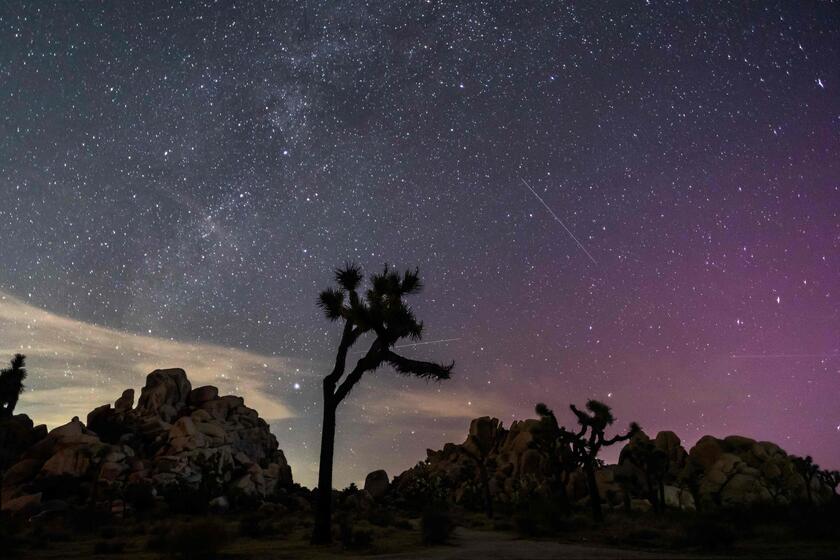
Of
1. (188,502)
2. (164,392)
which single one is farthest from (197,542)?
(164,392)

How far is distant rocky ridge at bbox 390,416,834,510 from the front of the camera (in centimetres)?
4441

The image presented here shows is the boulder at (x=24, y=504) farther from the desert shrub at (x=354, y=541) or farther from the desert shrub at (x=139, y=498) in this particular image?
the desert shrub at (x=354, y=541)

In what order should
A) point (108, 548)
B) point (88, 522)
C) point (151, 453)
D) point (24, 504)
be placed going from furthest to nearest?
point (151, 453) < point (24, 504) < point (88, 522) < point (108, 548)

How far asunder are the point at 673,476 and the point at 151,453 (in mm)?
47723

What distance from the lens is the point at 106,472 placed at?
126 ft

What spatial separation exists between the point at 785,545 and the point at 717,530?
5.45ft

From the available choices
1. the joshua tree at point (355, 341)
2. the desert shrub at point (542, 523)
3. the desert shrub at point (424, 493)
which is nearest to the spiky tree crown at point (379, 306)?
the joshua tree at point (355, 341)

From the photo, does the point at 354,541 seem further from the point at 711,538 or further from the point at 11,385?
the point at 11,385

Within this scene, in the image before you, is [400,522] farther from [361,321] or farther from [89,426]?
[89,426]

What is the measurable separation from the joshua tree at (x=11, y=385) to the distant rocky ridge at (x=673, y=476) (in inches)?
1437

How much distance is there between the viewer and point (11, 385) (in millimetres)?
41656

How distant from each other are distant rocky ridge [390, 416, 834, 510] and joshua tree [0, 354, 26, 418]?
3649cm

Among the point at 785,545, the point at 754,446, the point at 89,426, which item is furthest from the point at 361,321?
the point at 754,446

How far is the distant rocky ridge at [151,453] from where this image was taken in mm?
35844
